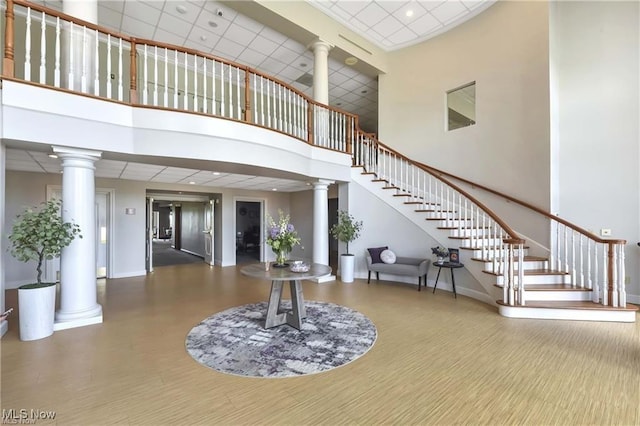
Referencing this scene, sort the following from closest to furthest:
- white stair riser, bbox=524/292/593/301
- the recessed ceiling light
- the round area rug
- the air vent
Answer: the round area rug
white stair riser, bbox=524/292/593/301
the recessed ceiling light
the air vent

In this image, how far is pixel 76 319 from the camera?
3648 mm

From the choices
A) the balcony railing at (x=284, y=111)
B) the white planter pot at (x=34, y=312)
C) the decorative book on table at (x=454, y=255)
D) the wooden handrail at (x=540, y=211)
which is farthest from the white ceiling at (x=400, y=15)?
the white planter pot at (x=34, y=312)

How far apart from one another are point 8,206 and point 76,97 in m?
4.21

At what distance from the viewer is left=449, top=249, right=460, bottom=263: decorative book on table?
5180 mm

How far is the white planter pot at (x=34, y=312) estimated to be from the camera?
325cm

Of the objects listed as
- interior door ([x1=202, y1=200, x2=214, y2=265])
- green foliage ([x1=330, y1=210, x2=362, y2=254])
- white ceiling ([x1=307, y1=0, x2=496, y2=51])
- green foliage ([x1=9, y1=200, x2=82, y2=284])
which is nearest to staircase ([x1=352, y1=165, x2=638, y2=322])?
green foliage ([x1=330, y1=210, x2=362, y2=254])

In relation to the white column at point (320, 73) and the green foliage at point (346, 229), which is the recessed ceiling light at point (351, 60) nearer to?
the white column at point (320, 73)

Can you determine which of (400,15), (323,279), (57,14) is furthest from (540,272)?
(57,14)

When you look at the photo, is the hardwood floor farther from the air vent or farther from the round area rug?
the air vent

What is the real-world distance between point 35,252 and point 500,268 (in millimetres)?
6603

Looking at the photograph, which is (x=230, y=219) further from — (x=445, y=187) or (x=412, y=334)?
(x=412, y=334)

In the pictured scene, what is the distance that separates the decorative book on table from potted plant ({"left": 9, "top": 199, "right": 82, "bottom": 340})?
584 cm

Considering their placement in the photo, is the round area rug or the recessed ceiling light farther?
the recessed ceiling light

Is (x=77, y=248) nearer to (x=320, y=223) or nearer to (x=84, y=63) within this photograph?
(x=84, y=63)
